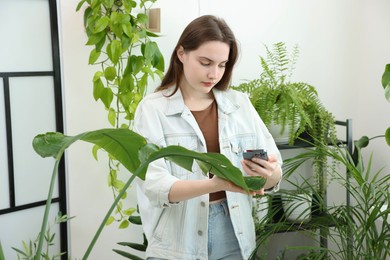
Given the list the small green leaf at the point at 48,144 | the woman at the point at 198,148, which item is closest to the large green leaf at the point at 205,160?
the small green leaf at the point at 48,144

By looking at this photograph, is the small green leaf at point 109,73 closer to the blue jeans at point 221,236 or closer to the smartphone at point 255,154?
the blue jeans at point 221,236

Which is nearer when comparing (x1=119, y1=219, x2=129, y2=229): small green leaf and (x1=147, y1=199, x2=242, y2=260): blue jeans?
(x1=147, y1=199, x2=242, y2=260): blue jeans

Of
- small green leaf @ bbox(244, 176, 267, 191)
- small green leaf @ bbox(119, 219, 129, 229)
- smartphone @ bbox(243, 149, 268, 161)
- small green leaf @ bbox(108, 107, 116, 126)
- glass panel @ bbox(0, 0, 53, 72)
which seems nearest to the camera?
small green leaf @ bbox(244, 176, 267, 191)

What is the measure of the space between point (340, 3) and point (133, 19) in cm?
133

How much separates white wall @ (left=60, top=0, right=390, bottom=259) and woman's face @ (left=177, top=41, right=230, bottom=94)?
31.8 inches

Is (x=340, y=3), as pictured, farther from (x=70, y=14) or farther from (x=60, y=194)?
(x=60, y=194)

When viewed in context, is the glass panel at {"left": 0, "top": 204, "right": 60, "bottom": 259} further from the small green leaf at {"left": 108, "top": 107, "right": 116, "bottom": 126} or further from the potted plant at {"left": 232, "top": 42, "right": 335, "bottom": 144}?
the potted plant at {"left": 232, "top": 42, "right": 335, "bottom": 144}

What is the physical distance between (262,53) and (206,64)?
1227 mm

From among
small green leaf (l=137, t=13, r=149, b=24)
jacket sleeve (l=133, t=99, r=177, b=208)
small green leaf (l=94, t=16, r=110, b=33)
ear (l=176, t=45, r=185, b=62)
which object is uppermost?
small green leaf (l=137, t=13, r=149, b=24)

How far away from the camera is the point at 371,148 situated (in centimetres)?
329

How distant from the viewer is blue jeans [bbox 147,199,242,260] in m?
1.95

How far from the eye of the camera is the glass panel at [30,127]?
2.46m

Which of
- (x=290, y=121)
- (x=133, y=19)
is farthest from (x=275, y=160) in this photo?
(x=133, y=19)

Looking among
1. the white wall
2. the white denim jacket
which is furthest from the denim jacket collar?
the white wall
